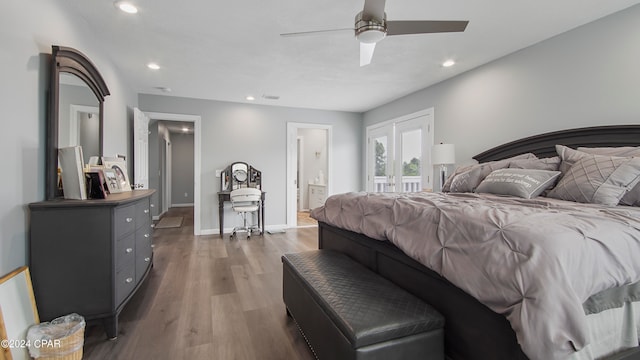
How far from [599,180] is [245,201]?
4549mm

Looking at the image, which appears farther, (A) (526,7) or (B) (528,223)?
(A) (526,7)

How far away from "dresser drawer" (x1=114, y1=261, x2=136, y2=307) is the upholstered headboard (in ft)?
12.9

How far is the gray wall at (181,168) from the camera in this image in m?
9.55

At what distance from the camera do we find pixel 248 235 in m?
Result: 5.05

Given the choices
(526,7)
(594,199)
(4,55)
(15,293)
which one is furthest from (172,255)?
(526,7)

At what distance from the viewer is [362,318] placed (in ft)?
4.31

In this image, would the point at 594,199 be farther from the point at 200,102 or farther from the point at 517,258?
the point at 200,102

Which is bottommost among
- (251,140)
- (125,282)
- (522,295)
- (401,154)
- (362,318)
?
(125,282)

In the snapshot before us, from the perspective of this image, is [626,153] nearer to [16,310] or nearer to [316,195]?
[16,310]

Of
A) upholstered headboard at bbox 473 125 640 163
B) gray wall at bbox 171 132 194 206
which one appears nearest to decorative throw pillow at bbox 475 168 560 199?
upholstered headboard at bbox 473 125 640 163

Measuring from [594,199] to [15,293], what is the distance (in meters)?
3.64

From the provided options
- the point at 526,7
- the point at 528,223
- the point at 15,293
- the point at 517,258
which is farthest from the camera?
the point at 526,7

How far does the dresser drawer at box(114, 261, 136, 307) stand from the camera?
78.2 inches

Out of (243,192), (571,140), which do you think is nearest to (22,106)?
(243,192)
